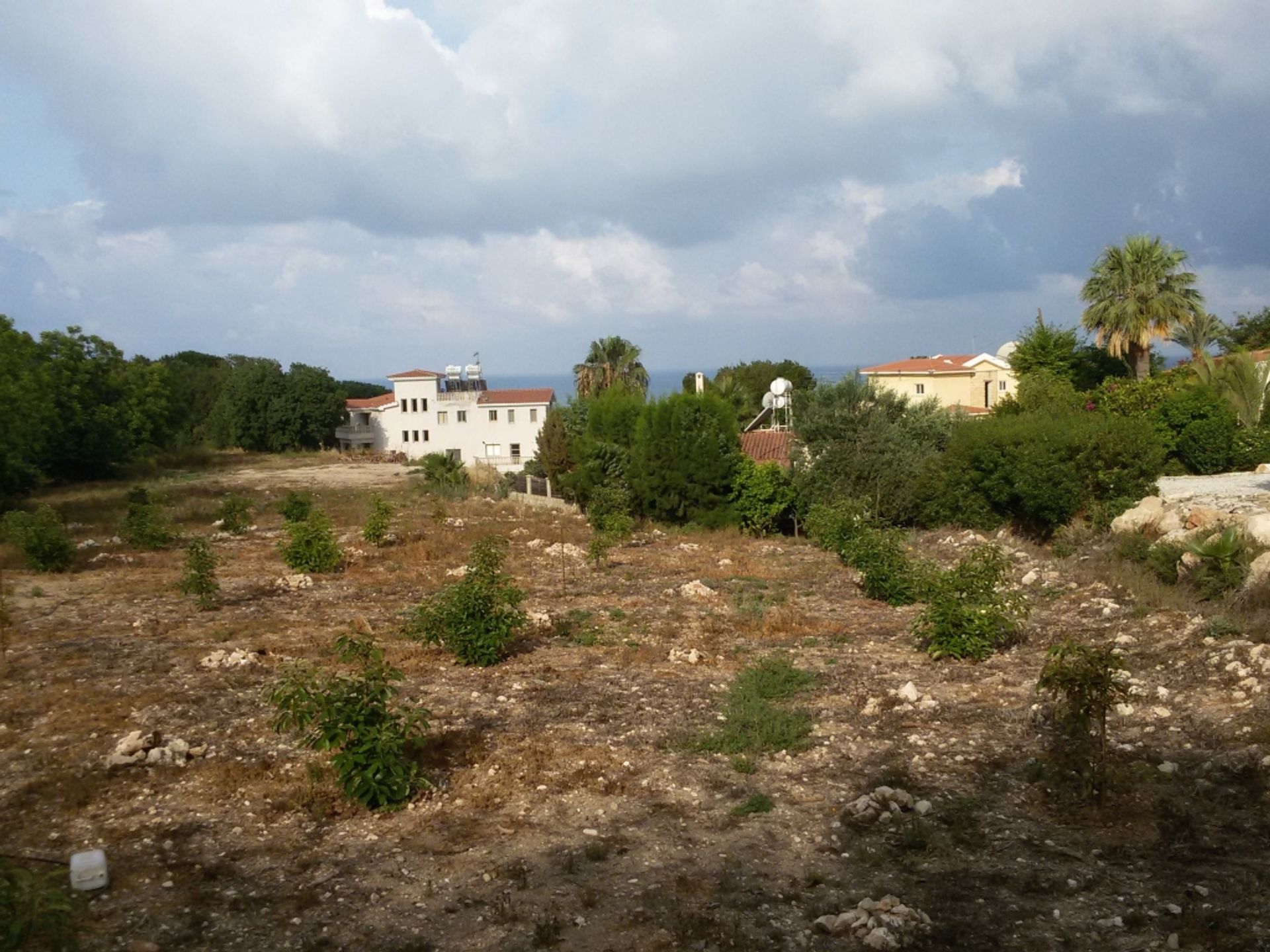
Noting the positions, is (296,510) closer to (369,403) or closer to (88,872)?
(88,872)

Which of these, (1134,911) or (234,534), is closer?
(1134,911)

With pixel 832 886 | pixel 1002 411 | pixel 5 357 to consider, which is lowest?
pixel 832 886

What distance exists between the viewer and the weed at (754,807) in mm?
7438

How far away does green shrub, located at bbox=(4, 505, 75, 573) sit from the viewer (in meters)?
19.7

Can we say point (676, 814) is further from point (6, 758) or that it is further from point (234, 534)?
point (234, 534)

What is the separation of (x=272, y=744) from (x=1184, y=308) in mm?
36612

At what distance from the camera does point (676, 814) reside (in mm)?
7465

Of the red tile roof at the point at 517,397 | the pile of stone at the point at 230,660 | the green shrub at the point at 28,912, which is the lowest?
the pile of stone at the point at 230,660

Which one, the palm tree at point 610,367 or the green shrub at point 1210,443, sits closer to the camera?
the green shrub at point 1210,443

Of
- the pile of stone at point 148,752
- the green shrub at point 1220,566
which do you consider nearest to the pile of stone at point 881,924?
the pile of stone at point 148,752

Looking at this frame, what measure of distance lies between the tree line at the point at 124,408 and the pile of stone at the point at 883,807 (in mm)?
30749

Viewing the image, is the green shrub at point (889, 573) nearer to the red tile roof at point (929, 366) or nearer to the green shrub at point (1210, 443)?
the green shrub at point (1210, 443)

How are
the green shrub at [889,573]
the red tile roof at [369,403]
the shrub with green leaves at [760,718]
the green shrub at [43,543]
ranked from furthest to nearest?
1. the red tile roof at [369,403]
2. the green shrub at [43,543]
3. the green shrub at [889,573]
4. the shrub with green leaves at [760,718]

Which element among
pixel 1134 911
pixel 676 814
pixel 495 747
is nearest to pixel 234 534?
pixel 495 747
